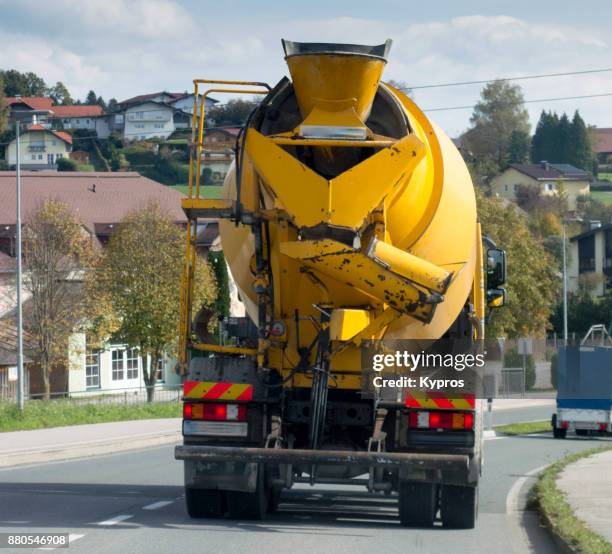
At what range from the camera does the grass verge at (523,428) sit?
36844mm

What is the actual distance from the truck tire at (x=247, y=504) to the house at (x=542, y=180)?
138408 mm

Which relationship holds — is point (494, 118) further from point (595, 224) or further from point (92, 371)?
point (92, 371)

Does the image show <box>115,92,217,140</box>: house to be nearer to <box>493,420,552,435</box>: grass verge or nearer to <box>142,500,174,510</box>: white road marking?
<box>493,420,552,435</box>: grass verge

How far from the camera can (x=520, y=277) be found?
6706cm

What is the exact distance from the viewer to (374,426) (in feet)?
39.8

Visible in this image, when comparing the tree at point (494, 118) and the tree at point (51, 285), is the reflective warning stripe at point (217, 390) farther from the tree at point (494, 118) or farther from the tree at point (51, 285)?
the tree at point (494, 118)

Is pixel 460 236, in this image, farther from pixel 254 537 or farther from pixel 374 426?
pixel 254 537

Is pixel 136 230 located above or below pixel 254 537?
above

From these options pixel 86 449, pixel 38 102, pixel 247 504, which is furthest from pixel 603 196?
pixel 247 504

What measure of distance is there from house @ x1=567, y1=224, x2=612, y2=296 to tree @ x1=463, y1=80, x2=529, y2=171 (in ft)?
167

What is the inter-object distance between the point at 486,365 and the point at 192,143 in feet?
12.7

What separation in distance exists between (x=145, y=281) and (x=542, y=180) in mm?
106099

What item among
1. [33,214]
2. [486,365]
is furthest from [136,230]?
[486,365]

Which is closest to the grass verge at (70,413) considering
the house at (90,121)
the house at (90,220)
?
the house at (90,220)
